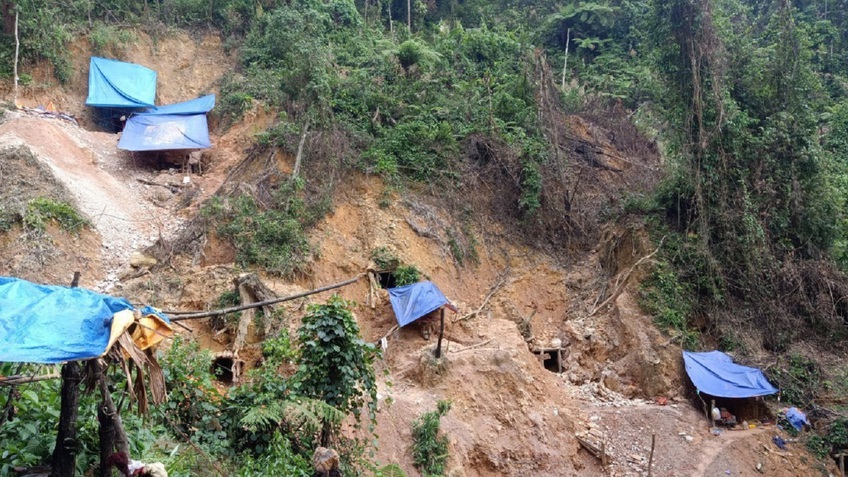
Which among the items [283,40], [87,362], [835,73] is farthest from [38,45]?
[835,73]

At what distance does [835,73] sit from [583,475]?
19.7 meters

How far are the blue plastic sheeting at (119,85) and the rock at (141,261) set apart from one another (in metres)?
7.79

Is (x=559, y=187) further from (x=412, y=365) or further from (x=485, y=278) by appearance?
(x=412, y=365)

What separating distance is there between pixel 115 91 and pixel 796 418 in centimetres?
1977

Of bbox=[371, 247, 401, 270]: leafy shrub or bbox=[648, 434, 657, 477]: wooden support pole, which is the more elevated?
bbox=[371, 247, 401, 270]: leafy shrub

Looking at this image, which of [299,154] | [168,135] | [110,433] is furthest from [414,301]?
[168,135]

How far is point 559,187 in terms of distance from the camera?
17422mm

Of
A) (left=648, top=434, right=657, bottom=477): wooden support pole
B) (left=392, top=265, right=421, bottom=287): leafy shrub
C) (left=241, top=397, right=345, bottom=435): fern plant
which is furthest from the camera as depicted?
(left=392, top=265, right=421, bottom=287): leafy shrub

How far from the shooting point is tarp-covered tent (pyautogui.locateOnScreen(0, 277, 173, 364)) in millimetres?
4297

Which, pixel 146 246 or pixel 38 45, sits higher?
pixel 38 45

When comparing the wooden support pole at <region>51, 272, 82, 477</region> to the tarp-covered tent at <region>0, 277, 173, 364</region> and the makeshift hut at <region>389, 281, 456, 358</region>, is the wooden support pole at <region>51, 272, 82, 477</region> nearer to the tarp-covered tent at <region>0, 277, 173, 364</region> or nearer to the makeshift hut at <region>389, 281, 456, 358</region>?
the tarp-covered tent at <region>0, 277, 173, 364</region>

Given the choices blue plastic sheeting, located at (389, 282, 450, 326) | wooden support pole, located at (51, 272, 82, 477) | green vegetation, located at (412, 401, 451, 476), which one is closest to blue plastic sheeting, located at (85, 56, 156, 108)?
blue plastic sheeting, located at (389, 282, 450, 326)

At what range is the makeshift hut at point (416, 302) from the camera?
1270 cm

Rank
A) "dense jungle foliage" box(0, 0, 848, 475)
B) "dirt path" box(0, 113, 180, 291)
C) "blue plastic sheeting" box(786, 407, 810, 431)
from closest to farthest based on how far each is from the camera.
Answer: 1. "blue plastic sheeting" box(786, 407, 810, 431)
2. "dirt path" box(0, 113, 180, 291)
3. "dense jungle foliage" box(0, 0, 848, 475)
